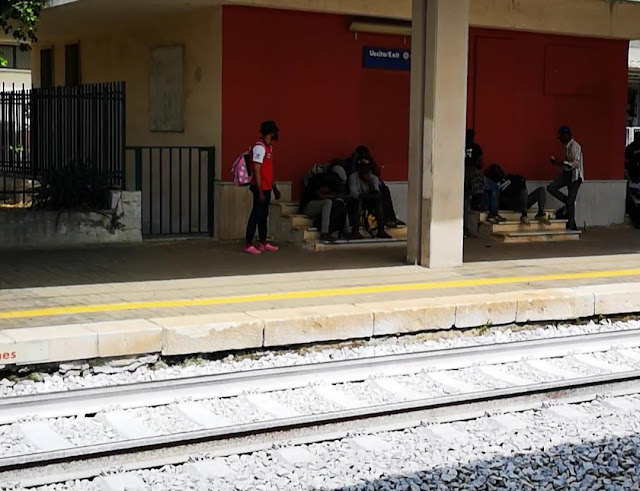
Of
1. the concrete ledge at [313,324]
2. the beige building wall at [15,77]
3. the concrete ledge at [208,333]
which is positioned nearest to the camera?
the concrete ledge at [208,333]

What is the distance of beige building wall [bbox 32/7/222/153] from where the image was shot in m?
14.8

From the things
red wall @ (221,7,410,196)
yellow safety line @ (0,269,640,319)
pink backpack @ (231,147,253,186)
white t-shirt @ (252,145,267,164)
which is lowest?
yellow safety line @ (0,269,640,319)

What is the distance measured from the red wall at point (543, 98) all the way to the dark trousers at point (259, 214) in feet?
16.3

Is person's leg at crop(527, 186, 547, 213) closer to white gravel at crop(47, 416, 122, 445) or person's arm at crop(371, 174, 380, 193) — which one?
person's arm at crop(371, 174, 380, 193)

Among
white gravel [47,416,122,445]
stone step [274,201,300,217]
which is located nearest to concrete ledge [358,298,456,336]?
white gravel [47,416,122,445]

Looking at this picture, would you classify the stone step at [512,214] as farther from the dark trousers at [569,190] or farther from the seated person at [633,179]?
the seated person at [633,179]

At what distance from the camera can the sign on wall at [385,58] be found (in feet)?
51.3

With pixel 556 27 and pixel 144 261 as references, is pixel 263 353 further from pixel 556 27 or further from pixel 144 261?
pixel 556 27

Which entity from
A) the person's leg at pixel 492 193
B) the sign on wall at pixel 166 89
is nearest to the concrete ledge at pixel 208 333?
the sign on wall at pixel 166 89

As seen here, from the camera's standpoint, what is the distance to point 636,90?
27.8 meters

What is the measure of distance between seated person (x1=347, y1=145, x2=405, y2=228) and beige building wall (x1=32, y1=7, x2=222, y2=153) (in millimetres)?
1937

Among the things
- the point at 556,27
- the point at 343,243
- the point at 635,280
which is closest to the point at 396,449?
the point at 635,280

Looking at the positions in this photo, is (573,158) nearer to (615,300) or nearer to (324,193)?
(324,193)

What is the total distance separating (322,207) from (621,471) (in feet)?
28.1
